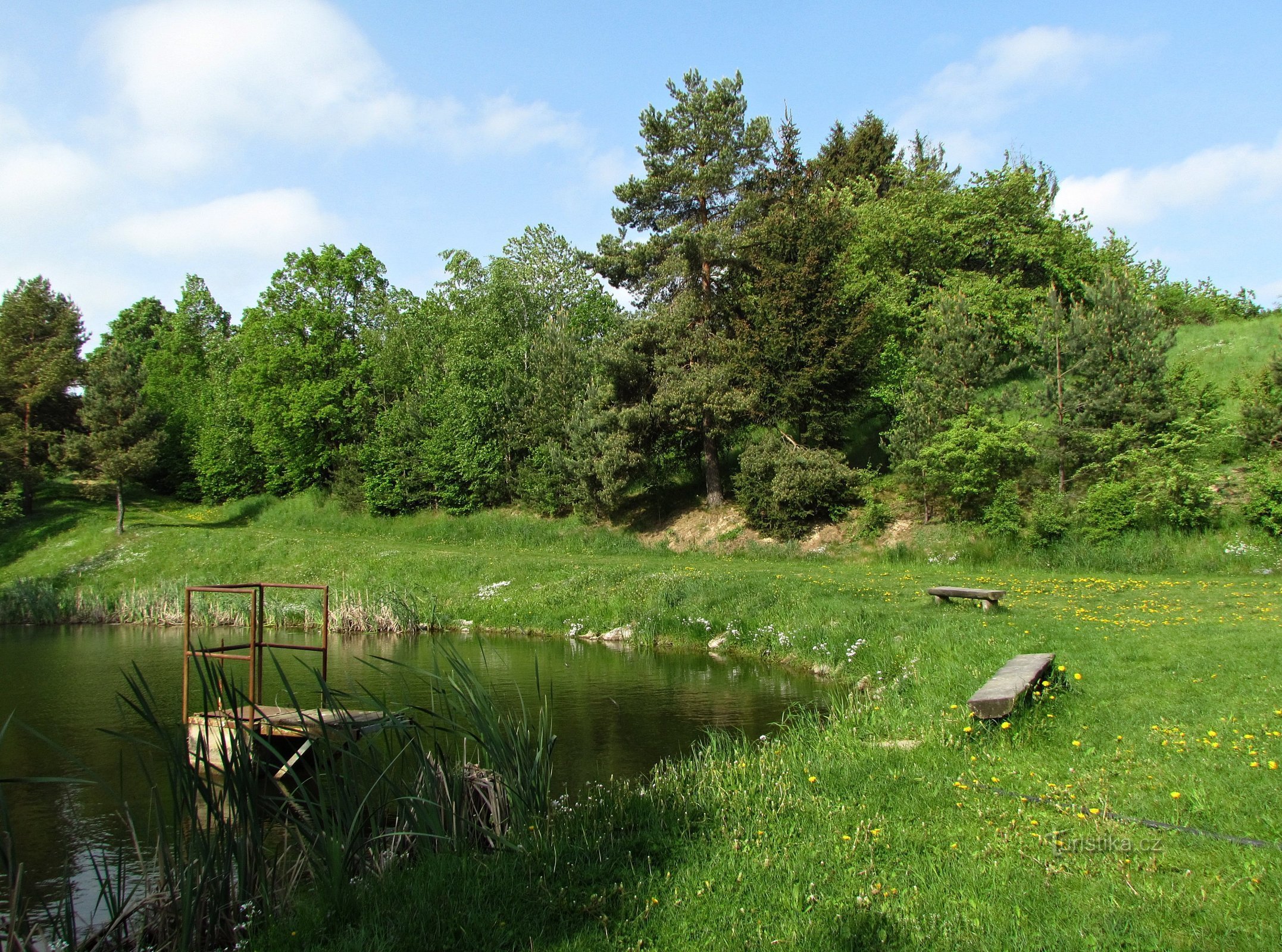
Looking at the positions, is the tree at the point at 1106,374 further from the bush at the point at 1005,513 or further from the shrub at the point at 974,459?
the bush at the point at 1005,513

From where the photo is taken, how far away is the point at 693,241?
30828 mm

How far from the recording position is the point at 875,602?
1719 centimetres

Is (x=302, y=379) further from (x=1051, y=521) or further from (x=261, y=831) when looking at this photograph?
(x=261, y=831)

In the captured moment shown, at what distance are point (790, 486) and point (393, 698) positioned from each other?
1819 cm

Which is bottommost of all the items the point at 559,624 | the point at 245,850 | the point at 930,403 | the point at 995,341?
the point at 559,624

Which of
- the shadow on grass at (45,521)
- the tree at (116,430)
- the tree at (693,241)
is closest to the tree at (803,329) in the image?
the tree at (693,241)

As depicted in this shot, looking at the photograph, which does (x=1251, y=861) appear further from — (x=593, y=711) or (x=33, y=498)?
(x=33, y=498)

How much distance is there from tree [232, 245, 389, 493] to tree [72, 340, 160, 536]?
6.36 meters

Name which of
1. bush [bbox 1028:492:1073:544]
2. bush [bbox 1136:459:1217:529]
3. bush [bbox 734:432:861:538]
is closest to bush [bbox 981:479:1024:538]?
bush [bbox 1028:492:1073:544]

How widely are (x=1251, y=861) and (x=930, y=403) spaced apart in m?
23.3

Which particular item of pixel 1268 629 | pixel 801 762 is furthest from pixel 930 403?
pixel 801 762

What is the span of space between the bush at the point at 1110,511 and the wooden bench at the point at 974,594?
27.6ft

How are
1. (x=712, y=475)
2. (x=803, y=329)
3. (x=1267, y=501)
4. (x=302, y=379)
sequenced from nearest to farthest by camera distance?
(x=1267, y=501) < (x=803, y=329) < (x=712, y=475) < (x=302, y=379)

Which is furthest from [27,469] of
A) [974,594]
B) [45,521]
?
[974,594]
